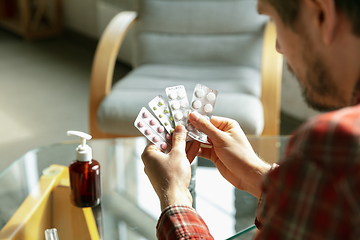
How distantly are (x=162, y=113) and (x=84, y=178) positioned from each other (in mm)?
229

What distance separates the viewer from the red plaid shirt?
355 mm

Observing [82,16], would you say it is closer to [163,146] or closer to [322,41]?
[163,146]

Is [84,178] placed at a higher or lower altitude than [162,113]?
lower

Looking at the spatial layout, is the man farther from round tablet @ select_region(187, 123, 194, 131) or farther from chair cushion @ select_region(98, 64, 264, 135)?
chair cushion @ select_region(98, 64, 264, 135)

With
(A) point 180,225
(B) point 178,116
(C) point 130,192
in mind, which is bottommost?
(C) point 130,192

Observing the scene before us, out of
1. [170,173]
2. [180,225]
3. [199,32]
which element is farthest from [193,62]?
[180,225]

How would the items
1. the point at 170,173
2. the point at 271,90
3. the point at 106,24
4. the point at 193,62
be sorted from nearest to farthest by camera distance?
the point at 170,173
the point at 271,90
the point at 193,62
the point at 106,24

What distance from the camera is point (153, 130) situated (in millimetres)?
834

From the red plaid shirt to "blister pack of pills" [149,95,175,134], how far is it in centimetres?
47

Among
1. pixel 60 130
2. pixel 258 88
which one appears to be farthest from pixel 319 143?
pixel 60 130

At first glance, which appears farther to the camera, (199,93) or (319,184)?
(199,93)

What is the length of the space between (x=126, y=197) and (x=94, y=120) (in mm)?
606

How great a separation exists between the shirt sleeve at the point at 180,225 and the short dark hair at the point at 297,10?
334 mm

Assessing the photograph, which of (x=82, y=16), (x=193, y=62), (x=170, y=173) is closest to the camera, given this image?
(x=170, y=173)
